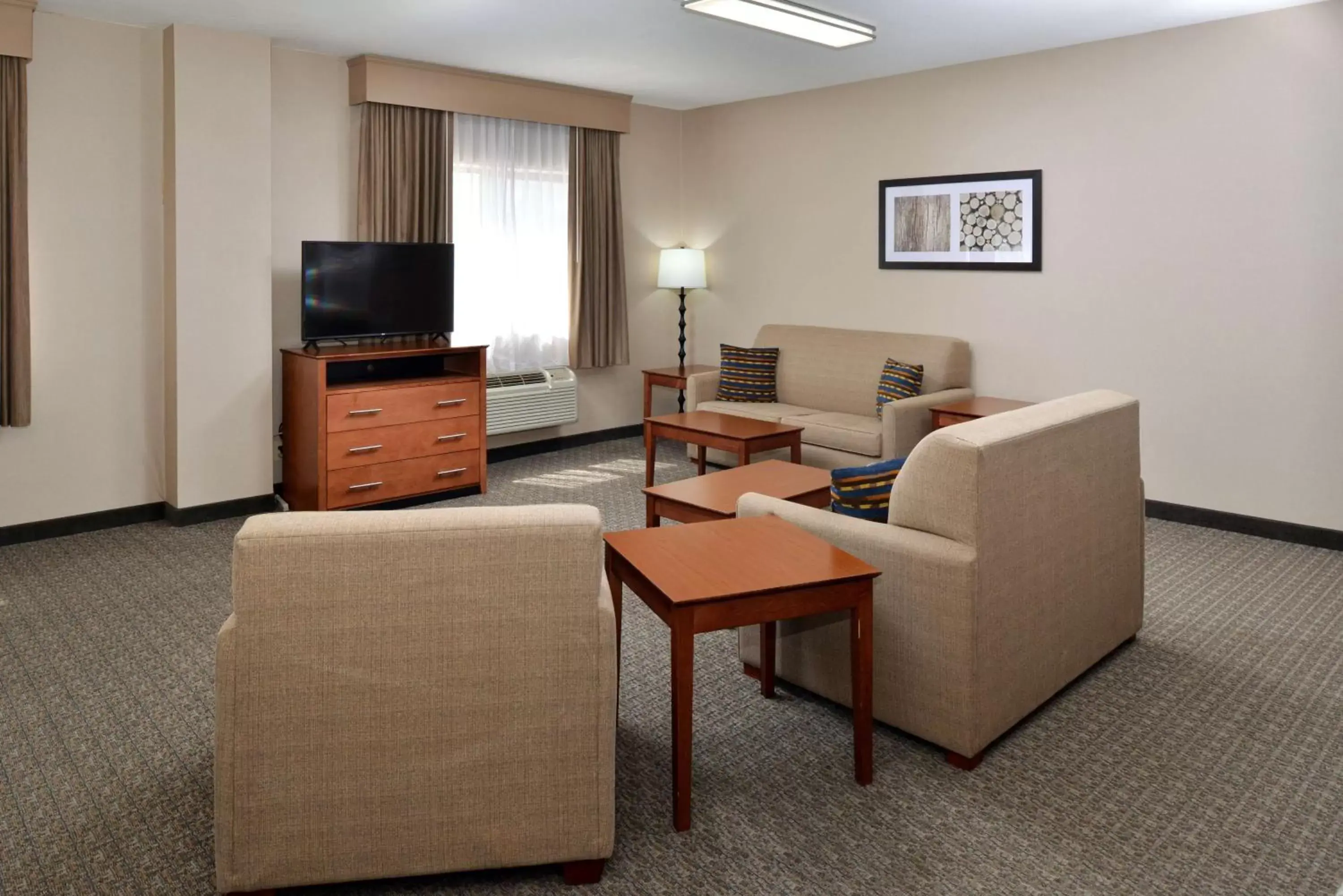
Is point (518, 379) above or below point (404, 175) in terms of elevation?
below

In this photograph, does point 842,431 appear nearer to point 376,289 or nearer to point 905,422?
point 905,422

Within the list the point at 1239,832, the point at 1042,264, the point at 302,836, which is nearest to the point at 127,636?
the point at 302,836

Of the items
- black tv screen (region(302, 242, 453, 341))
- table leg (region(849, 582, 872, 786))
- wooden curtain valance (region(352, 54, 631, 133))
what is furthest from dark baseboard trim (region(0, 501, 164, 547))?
table leg (region(849, 582, 872, 786))

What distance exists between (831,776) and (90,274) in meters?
4.19

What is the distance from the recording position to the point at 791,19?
453 centimetres

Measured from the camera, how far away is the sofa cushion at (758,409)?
5.93 meters

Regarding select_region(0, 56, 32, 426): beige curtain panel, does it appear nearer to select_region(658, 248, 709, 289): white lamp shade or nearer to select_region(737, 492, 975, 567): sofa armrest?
select_region(737, 492, 975, 567): sofa armrest

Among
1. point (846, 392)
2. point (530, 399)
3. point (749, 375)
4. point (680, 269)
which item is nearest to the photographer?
point (846, 392)

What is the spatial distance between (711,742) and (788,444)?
2.65 metres

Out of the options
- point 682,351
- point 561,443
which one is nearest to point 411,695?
point 561,443

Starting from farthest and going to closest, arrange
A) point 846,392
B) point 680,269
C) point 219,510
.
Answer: point 680,269, point 846,392, point 219,510

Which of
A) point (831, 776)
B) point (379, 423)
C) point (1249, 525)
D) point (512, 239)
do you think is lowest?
point (831, 776)

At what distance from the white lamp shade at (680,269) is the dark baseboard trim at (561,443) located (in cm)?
108

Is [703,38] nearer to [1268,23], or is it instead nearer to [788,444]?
[788,444]
